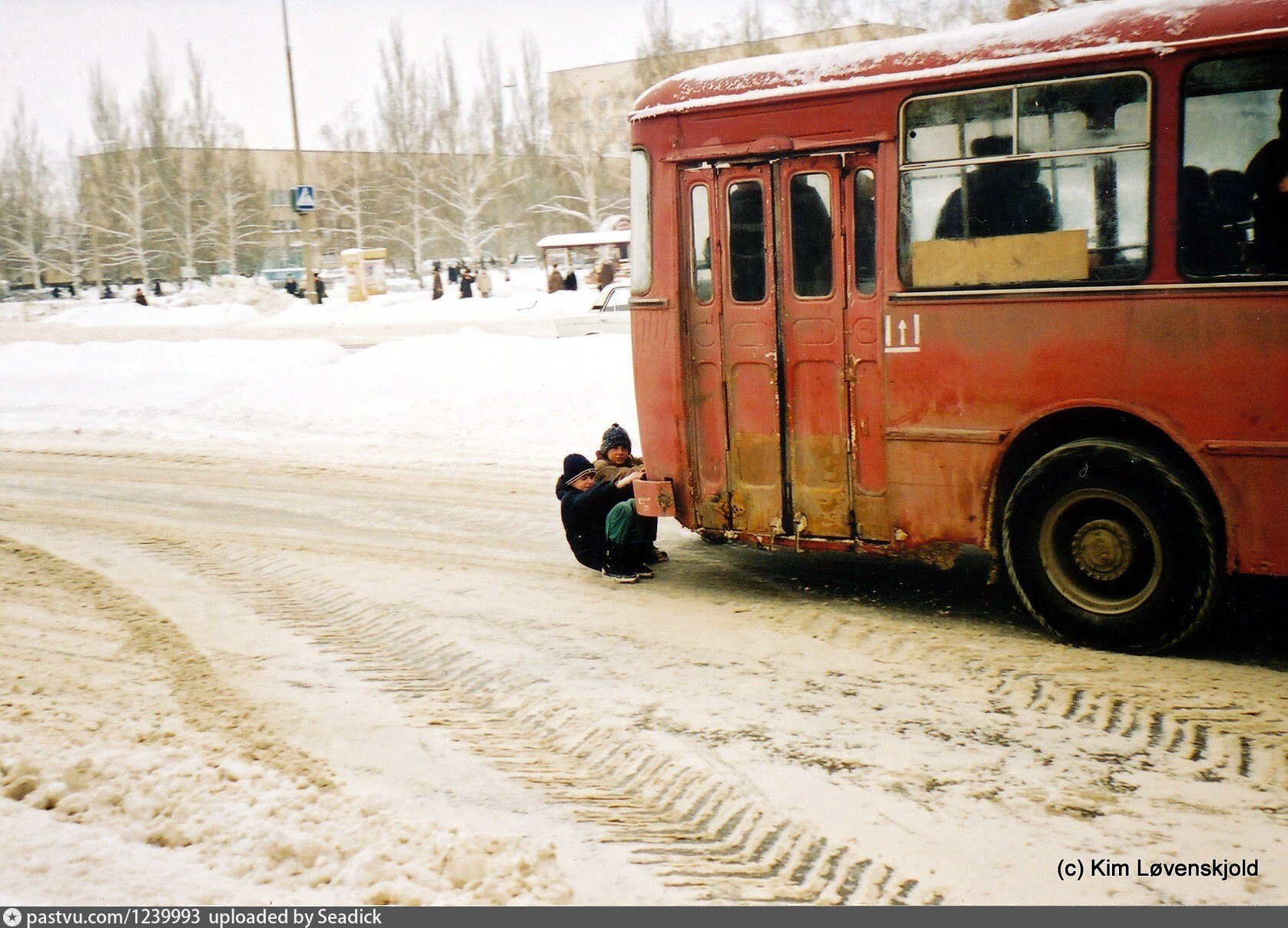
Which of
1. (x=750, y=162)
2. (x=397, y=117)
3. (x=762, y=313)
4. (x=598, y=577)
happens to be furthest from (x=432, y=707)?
(x=397, y=117)

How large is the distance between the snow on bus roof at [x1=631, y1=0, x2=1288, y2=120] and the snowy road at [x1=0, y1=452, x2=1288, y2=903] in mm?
2994

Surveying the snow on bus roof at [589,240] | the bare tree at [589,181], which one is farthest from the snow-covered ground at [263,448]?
the bare tree at [589,181]

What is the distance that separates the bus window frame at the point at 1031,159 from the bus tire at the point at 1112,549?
85 cm

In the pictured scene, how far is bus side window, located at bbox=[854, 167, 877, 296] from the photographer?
21.3ft

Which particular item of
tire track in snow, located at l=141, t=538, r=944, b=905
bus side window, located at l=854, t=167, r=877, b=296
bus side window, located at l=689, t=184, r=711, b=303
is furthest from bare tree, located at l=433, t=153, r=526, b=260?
tire track in snow, located at l=141, t=538, r=944, b=905

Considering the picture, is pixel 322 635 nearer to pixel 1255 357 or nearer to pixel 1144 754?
pixel 1144 754

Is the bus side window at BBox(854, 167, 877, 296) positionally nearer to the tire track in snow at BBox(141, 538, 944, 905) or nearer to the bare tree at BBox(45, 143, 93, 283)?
the tire track in snow at BBox(141, 538, 944, 905)

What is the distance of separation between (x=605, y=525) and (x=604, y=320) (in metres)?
14.6

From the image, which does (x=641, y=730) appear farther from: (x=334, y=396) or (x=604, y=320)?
(x=604, y=320)

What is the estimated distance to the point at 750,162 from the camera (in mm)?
6852

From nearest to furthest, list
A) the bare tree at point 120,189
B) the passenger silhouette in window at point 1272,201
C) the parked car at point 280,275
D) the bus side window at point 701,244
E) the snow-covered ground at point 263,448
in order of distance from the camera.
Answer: the snow-covered ground at point 263,448 < the passenger silhouette in window at point 1272,201 < the bus side window at point 701,244 < the bare tree at point 120,189 < the parked car at point 280,275

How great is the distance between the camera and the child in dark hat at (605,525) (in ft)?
25.3

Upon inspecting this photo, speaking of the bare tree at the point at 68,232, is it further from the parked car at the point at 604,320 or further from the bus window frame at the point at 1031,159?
the bus window frame at the point at 1031,159

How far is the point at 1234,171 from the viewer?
5.43 metres
